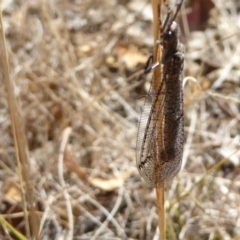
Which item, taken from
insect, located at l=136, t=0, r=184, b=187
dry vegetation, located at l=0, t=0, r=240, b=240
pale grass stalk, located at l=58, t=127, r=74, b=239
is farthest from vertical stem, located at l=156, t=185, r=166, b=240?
pale grass stalk, located at l=58, t=127, r=74, b=239

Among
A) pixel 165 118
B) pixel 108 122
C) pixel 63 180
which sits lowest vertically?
pixel 63 180

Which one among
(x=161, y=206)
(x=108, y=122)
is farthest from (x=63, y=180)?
(x=161, y=206)

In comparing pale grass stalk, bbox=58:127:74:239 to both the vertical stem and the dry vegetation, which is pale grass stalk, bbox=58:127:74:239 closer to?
the dry vegetation

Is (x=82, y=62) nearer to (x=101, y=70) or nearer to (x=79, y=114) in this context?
(x=101, y=70)

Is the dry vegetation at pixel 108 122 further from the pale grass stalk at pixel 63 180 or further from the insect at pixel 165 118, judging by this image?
the insect at pixel 165 118

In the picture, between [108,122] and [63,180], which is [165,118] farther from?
[108,122]

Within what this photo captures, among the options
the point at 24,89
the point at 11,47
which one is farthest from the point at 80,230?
the point at 11,47
